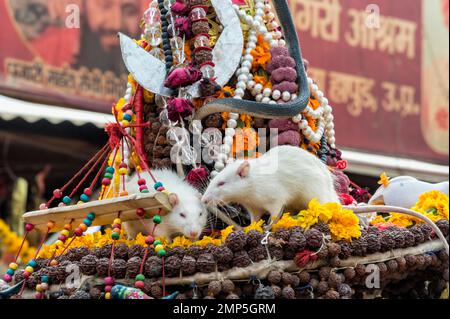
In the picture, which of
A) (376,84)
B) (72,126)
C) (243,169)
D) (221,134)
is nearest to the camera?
(243,169)

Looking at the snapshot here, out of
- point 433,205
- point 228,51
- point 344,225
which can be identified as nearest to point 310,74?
point 433,205

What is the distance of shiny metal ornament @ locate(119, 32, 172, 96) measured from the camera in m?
3.50

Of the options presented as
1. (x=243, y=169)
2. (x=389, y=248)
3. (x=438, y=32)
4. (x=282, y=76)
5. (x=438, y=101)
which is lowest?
(x=438, y=101)

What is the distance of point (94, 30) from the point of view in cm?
785


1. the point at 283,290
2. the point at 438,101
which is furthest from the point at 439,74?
the point at 283,290

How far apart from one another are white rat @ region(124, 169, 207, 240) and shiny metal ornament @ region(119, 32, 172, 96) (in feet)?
1.29

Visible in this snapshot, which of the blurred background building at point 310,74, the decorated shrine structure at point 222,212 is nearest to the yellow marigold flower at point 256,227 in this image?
the decorated shrine structure at point 222,212

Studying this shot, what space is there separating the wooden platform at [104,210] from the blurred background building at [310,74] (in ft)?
11.8

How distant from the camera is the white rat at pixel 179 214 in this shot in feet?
10.4

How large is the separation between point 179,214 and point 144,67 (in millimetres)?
740

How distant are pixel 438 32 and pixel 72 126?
460cm

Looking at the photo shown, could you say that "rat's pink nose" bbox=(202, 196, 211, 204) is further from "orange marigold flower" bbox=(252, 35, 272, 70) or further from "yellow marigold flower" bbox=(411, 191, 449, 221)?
"yellow marigold flower" bbox=(411, 191, 449, 221)

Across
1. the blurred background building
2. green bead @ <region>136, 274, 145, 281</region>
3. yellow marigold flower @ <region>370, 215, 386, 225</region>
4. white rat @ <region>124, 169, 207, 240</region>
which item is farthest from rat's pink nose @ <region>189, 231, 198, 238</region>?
the blurred background building

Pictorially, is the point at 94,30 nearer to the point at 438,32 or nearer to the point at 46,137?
the point at 46,137
